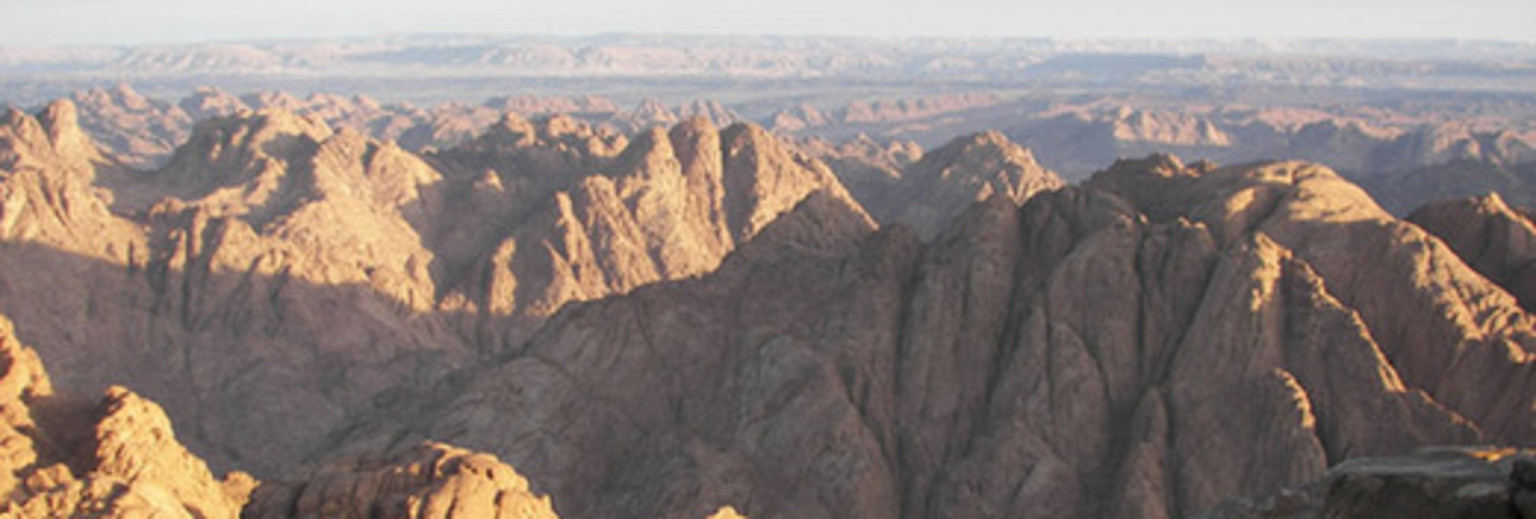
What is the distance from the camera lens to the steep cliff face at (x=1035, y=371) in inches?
1988

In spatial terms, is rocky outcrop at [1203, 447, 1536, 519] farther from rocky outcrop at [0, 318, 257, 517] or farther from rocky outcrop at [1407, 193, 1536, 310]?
rocky outcrop at [1407, 193, 1536, 310]

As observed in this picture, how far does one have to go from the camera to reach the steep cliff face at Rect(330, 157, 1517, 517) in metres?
50.5

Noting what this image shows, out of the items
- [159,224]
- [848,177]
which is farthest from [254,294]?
[848,177]

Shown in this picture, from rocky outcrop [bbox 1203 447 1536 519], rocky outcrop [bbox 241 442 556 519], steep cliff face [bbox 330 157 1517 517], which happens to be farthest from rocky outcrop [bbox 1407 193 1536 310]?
rocky outcrop [bbox 241 442 556 519]

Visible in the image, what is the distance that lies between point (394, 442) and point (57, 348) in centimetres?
3847

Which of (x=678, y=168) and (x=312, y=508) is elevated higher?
(x=312, y=508)

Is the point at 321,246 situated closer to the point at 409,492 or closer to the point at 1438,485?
the point at 409,492

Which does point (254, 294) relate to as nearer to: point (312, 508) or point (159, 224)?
point (159, 224)

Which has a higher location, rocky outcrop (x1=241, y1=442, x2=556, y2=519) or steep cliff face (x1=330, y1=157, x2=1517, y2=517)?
rocky outcrop (x1=241, y1=442, x2=556, y2=519)

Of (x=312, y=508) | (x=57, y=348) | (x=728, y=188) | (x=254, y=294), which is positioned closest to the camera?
(x=312, y=508)

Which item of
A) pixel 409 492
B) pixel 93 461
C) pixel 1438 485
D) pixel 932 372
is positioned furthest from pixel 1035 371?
pixel 1438 485

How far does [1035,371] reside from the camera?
54.7 metres

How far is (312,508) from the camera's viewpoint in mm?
30750

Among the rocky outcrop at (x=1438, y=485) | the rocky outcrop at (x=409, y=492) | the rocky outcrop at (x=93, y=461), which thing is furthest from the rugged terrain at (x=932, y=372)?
the rocky outcrop at (x=1438, y=485)
